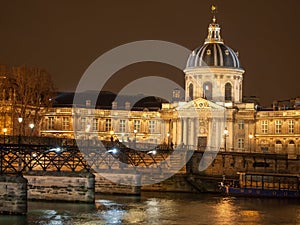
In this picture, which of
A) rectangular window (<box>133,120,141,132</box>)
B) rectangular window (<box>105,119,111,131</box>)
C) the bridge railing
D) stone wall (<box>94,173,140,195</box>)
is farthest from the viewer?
rectangular window (<box>133,120,141,132</box>)

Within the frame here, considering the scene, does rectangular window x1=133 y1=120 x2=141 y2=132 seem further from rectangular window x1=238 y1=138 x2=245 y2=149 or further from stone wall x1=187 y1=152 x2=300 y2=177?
stone wall x1=187 y1=152 x2=300 y2=177

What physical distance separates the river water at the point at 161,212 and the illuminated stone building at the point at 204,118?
5011cm

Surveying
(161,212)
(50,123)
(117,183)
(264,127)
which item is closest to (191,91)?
(264,127)

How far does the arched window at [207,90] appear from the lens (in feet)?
444

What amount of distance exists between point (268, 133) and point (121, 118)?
25190 mm

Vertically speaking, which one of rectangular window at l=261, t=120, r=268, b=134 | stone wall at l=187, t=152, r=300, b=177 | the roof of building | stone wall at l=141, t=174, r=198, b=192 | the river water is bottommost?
the river water

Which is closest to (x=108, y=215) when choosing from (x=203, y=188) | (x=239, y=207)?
(x=239, y=207)

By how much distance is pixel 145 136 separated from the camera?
454 ft

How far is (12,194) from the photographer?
56750mm

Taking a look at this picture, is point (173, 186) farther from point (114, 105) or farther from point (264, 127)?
point (114, 105)

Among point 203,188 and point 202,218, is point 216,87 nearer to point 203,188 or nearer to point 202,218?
point 203,188

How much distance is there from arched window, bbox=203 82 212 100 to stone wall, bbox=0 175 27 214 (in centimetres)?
8059

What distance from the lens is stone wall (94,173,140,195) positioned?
80625 millimetres

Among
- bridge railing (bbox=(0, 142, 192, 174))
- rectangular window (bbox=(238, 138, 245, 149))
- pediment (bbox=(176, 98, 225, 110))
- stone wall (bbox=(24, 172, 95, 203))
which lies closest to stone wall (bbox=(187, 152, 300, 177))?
bridge railing (bbox=(0, 142, 192, 174))
